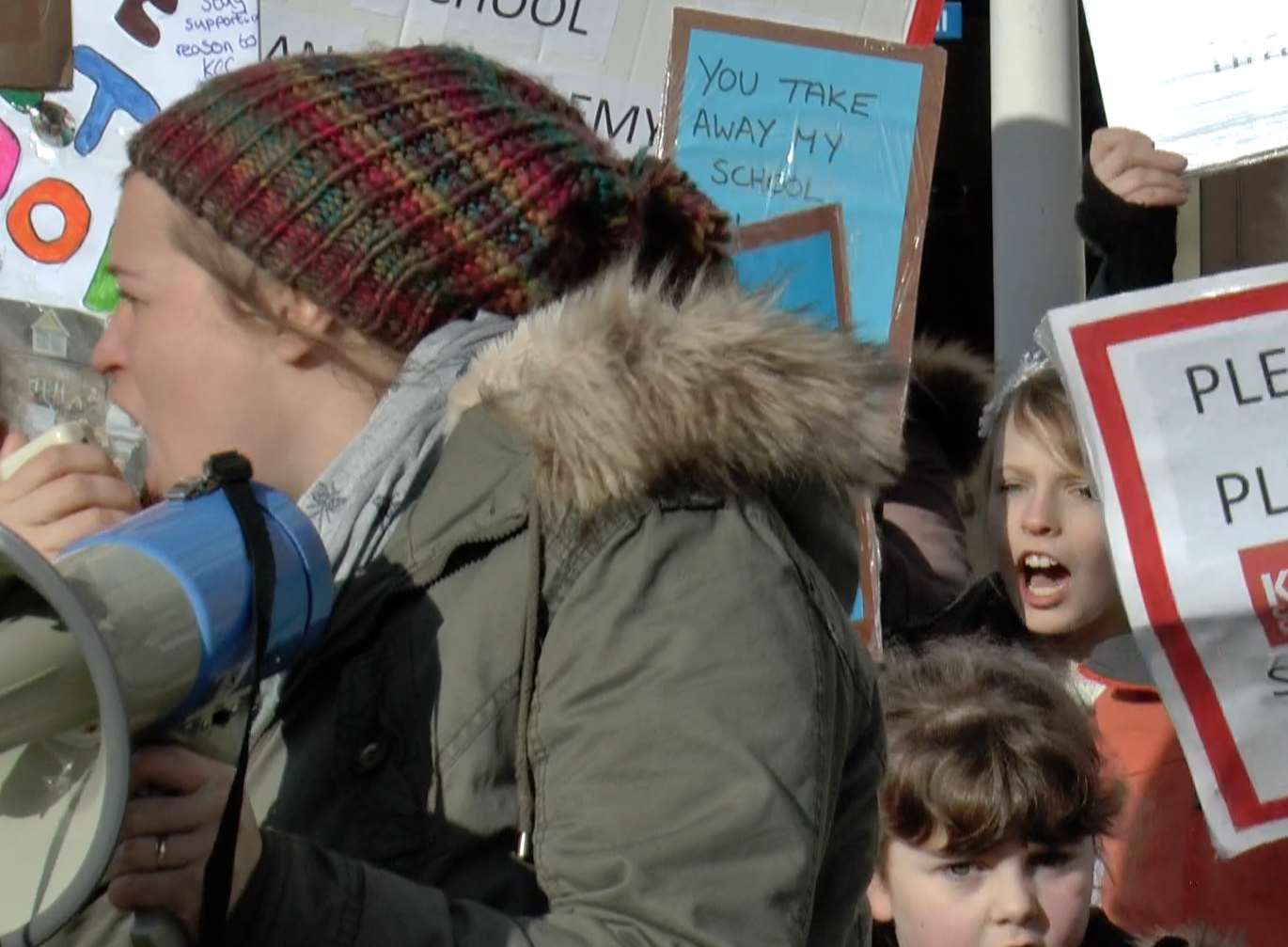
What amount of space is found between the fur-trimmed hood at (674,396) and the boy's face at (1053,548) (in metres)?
1.60

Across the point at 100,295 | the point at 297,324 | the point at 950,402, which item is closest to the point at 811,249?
the point at 950,402

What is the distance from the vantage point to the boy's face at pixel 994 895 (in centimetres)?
239

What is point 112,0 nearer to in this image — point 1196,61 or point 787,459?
point 1196,61

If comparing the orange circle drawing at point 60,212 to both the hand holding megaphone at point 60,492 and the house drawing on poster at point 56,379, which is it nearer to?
the house drawing on poster at point 56,379

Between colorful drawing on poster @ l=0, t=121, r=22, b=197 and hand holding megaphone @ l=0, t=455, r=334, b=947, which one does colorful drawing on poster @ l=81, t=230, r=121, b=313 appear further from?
hand holding megaphone @ l=0, t=455, r=334, b=947

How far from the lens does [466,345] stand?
1478 millimetres

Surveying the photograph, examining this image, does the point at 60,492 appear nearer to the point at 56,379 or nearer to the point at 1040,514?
the point at 1040,514

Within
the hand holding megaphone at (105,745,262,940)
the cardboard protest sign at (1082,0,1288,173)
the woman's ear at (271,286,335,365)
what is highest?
the cardboard protest sign at (1082,0,1288,173)

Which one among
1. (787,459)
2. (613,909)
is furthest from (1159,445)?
(613,909)

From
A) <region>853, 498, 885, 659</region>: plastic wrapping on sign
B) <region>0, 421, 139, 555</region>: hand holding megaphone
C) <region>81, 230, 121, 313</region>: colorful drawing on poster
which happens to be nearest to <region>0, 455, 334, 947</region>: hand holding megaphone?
<region>0, 421, 139, 555</region>: hand holding megaphone

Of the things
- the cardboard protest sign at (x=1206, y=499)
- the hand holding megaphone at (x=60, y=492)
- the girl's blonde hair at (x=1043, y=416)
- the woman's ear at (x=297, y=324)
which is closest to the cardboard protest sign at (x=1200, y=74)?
the girl's blonde hair at (x=1043, y=416)

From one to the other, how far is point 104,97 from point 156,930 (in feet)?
9.43

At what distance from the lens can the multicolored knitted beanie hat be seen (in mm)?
1473

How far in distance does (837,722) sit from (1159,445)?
143 cm
